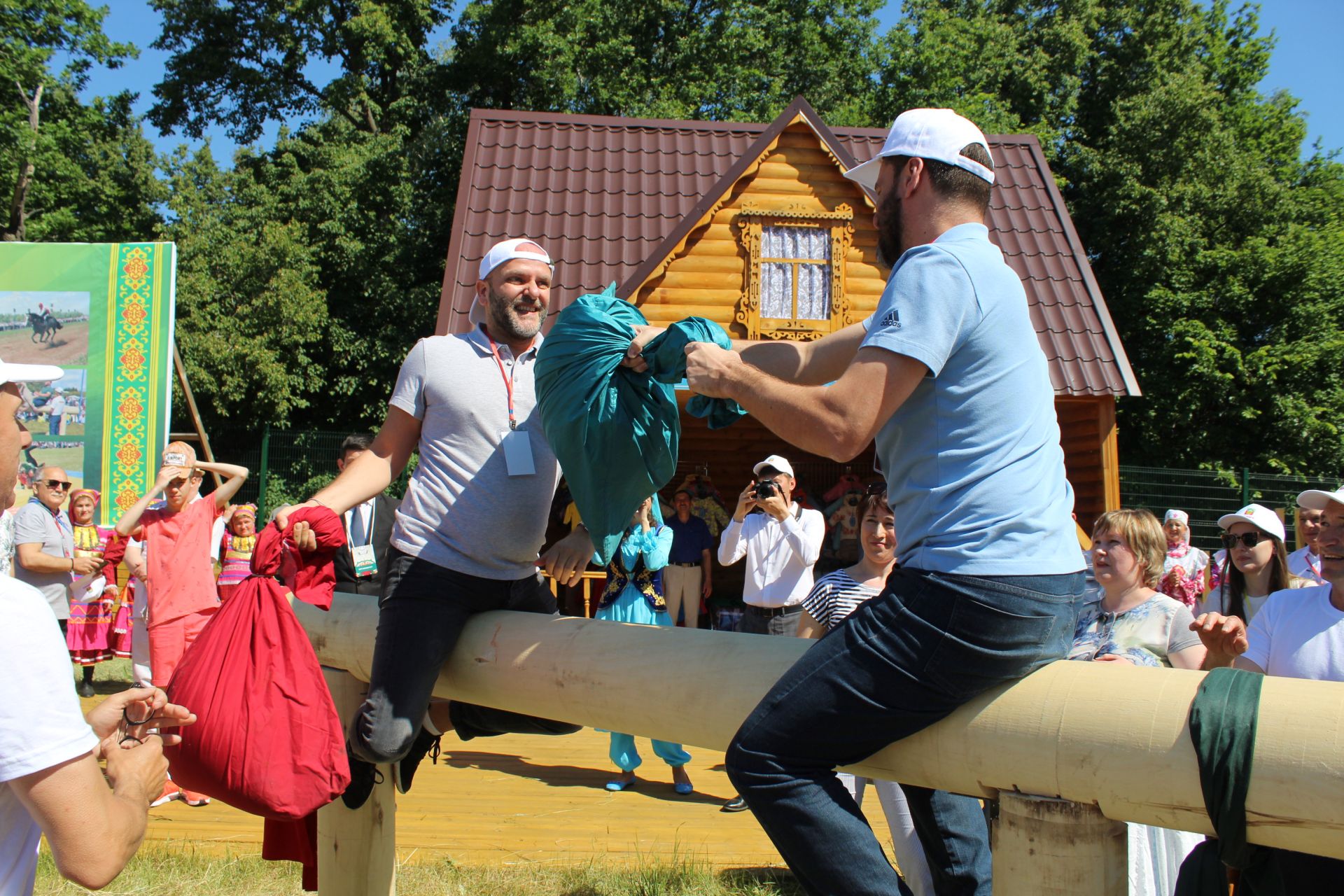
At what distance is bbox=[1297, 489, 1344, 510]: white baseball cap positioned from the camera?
10.8ft

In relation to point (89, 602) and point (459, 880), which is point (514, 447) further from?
point (89, 602)

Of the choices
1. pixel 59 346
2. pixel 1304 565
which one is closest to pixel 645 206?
pixel 59 346

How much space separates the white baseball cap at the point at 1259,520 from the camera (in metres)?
4.82

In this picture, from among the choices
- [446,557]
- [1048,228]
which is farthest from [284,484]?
[446,557]

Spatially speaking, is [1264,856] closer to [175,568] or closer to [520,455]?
[520,455]

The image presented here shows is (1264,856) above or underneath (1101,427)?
underneath

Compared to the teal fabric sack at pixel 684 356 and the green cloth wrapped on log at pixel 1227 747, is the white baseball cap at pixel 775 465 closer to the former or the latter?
the teal fabric sack at pixel 684 356

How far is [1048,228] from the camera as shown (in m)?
12.1

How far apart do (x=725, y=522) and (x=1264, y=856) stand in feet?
28.3

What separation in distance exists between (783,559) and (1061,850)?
416cm

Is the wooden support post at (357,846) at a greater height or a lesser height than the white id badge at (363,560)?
lesser

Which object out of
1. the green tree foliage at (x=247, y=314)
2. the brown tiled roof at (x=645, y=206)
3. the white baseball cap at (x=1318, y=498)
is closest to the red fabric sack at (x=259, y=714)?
the white baseball cap at (x=1318, y=498)

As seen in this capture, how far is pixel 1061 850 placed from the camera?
1769mm

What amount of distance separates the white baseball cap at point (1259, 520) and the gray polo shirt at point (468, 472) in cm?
338
